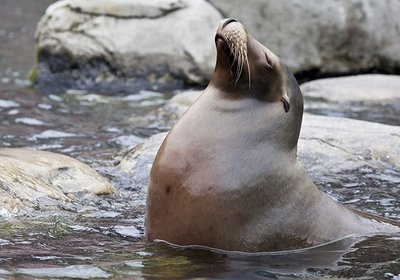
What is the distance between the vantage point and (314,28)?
1186 centimetres

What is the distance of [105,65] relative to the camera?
36.6 ft

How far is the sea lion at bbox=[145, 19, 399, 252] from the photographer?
4.59 m

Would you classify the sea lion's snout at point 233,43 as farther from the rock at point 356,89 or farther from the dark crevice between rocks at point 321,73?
the dark crevice between rocks at point 321,73

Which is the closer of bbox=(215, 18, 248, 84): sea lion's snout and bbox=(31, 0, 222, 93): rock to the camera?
bbox=(215, 18, 248, 84): sea lion's snout

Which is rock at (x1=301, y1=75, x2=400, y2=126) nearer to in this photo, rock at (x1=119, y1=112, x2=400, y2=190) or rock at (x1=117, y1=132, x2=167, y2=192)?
rock at (x1=119, y1=112, x2=400, y2=190)

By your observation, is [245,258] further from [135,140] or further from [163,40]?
[163,40]

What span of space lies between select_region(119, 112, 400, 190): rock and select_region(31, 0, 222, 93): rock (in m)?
3.95

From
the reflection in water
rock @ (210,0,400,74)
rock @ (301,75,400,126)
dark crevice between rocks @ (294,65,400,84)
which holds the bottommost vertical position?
the reflection in water

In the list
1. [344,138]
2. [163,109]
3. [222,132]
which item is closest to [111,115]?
[163,109]

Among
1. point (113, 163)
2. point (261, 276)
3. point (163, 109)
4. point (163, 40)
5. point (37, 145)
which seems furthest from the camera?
point (163, 40)

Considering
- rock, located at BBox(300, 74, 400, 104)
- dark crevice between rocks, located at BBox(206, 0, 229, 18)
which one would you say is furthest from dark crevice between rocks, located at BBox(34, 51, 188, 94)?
rock, located at BBox(300, 74, 400, 104)

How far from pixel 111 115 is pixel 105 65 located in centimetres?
170

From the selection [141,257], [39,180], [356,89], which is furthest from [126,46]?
[141,257]

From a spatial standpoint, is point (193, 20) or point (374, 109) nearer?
point (374, 109)
